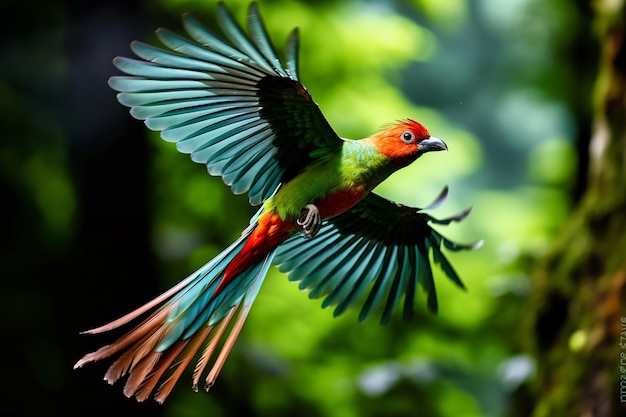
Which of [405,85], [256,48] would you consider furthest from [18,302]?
[256,48]

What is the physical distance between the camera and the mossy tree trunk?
1964 mm

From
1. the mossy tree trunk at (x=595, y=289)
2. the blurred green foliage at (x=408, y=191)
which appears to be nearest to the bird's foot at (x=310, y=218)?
the blurred green foliage at (x=408, y=191)

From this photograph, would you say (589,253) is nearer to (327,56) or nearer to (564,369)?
(564,369)

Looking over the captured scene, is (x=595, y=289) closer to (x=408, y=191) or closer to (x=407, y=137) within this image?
(x=408, y=191)

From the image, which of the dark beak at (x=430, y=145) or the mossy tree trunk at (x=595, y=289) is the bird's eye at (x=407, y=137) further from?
the mossy tree trunk at (x=595, y=289)

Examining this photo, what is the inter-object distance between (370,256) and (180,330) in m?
0.48

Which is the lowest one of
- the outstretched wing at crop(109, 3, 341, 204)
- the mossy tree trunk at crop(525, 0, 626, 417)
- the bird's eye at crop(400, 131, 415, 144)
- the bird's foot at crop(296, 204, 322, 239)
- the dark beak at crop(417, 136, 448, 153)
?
the mossy tree trunk at crop(525, 0, 626, 417)

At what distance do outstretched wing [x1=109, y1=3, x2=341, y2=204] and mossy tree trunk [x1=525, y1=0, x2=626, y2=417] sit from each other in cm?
143

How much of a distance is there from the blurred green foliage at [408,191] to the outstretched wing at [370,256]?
0.31 metres

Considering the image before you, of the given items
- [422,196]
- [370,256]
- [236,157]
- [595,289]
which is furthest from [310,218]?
[595,289]

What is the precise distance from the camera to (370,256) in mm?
1187

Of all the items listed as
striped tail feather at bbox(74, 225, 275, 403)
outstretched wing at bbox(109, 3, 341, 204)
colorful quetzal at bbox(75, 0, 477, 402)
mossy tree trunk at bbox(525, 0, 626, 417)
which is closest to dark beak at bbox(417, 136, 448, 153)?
colorful quetzal at bbox(75, 0, 477, 402)

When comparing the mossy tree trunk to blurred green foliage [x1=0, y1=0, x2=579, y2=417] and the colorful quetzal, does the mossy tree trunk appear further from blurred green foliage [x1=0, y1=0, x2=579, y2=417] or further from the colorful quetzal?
the colorful quetzal

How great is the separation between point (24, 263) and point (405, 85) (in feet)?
5.41
